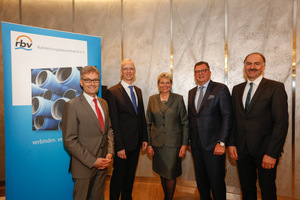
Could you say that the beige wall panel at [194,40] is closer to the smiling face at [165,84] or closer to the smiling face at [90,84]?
the smiling face at [165,84]

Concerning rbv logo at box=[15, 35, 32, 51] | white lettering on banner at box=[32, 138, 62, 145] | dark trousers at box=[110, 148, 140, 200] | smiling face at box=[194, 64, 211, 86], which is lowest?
dark trousers at box=[110, 148, 140, 200]

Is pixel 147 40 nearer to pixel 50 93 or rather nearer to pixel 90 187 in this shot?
pixel 50 93

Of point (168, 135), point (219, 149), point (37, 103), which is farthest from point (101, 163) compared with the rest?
point (219, 149)

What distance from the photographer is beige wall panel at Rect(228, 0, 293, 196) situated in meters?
2.97

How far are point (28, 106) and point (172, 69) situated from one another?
258cm

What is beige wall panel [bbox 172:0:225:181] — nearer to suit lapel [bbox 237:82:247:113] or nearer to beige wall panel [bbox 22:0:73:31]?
suit lapel [bbox 237:82:247:113]

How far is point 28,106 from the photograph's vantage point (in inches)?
82.7

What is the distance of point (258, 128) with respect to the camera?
202 cm

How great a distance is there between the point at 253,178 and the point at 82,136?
2.09m

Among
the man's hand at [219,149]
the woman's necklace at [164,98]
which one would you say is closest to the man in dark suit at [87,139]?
the woman's necklace at [164,98]

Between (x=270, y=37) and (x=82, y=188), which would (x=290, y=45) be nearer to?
(x=270, y=37)

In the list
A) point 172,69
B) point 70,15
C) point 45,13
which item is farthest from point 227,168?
point 45,13

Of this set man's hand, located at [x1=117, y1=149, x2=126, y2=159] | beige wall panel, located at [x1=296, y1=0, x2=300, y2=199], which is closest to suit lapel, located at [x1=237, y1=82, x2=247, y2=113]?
beige wall panel, located at [x1=296, y1=0, x2=300, y2=199]

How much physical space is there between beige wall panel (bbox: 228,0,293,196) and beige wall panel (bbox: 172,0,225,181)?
208mm
